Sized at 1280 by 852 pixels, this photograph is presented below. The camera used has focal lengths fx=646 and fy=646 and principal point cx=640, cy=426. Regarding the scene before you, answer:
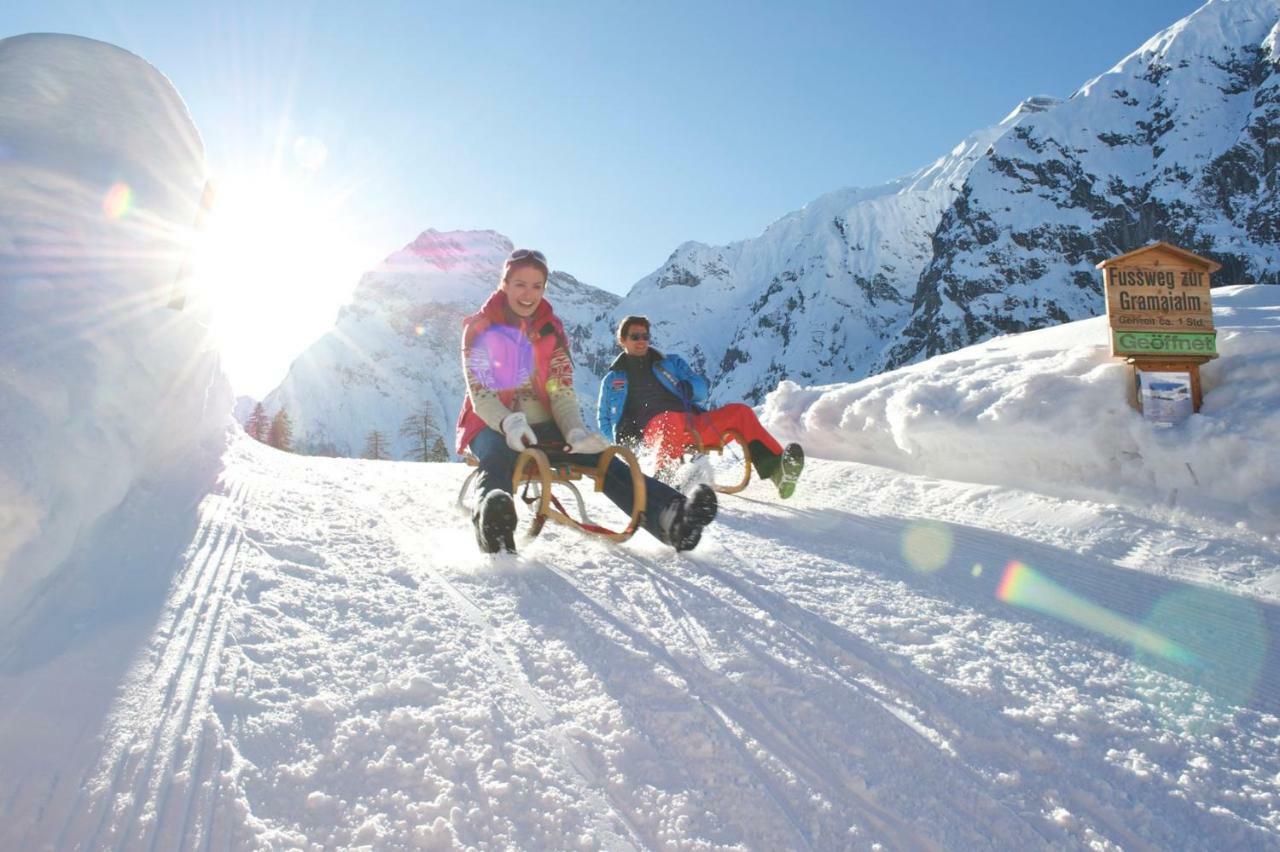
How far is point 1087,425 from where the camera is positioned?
4617 mm

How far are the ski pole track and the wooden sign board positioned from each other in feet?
18.1

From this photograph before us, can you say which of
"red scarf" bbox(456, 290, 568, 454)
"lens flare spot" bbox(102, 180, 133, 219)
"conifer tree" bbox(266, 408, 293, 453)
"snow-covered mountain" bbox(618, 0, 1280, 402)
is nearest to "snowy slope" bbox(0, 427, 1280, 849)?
"red scarf" bbox(456, 290, 568, 454)

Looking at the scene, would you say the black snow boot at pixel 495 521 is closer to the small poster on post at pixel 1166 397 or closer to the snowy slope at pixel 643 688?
the snowy slope at pixel 643 688

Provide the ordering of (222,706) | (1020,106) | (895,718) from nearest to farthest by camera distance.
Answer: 1. (222,706)
2. (895,718)
3. (1020,106)

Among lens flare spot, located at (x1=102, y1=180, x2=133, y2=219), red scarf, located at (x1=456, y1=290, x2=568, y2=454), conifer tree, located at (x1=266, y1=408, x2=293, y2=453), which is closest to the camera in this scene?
lens flare spot, located at (x1=102, y1=180, x2=133, y2=219)

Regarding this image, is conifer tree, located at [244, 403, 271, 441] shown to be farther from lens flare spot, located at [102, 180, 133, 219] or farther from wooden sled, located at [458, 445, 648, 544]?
wooden sled, located at [458, 445, 648, 544]

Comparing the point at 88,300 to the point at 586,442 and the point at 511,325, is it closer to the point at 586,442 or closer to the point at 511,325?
the point at 511,325

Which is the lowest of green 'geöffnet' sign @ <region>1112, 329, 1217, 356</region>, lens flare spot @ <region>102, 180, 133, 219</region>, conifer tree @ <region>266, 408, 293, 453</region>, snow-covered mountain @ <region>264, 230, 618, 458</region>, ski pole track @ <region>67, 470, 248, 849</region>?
conifer tree @ <region>266, 408, 293, 453</region>

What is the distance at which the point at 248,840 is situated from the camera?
125 centimetres

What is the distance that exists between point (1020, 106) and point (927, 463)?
202 meters

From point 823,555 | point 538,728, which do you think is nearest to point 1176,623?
point 823,555

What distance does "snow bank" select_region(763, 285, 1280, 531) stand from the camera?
389cm

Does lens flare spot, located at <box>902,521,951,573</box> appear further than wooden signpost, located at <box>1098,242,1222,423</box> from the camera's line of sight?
No

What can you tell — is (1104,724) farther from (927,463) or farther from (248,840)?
(927,463)
